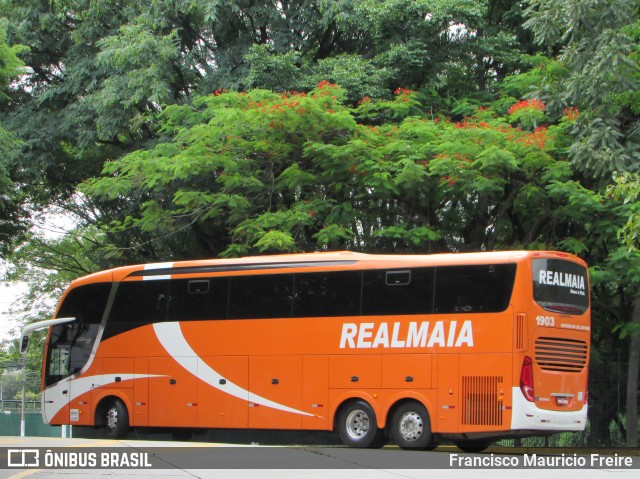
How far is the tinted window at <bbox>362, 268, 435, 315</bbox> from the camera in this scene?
60.5 ft

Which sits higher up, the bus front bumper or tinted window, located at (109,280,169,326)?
tinted window, located at (109,280,169,326)

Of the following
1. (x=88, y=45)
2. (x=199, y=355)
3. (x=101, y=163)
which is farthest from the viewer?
(x=101, y=163)

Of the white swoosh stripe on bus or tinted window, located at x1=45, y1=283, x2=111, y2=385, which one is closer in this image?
the white swoosh stripe on bus

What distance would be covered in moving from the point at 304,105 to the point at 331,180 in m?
1.88

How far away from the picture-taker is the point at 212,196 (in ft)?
79.0

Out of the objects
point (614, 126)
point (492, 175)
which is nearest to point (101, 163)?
point (492, 175)

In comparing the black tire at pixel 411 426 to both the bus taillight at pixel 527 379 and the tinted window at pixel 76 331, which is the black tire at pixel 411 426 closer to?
the bus taillight at pixel 527 379

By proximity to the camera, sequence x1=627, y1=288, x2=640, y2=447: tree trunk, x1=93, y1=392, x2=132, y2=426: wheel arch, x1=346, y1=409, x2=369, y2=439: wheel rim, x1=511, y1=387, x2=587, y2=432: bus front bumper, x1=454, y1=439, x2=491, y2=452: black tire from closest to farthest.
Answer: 1. x1=511, y1=387, x2=587, y2=432: bus front bumper
2. x1=346, y1=409, x2=369, y2=439: wheel rim
3. x1=454, y1=439, x2=491, y2=452: black tire
4. x1=93, y1=392, x2=132, y2=426: wheel arch
5. x1=627, y1=288, x2=640, y2=447: tree trunk

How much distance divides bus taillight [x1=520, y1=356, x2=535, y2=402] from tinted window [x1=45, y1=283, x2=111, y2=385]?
381 inches

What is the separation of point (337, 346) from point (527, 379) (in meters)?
3.71

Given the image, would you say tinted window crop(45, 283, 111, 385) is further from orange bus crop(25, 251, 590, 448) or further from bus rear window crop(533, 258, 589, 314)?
bus rear window crop(533, 258, 589, 314)

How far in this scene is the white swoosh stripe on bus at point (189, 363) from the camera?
20859mm

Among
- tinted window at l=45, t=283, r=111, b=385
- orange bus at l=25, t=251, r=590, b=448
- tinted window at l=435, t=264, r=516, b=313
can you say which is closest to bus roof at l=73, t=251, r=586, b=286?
orange bus at l=25, t=251, r=590, b=448

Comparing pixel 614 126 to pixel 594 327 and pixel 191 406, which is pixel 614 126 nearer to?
pixel 594 327
